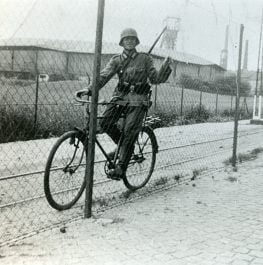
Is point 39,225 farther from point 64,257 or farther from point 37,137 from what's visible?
point 37,137

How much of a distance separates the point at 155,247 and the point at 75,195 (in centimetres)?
181

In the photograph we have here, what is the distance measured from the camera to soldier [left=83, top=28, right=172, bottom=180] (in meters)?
6.37

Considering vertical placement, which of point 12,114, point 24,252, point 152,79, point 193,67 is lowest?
point 24,252

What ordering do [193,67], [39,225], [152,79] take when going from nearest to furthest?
1. [39,225]
2. [152,79]
3. [193,67]

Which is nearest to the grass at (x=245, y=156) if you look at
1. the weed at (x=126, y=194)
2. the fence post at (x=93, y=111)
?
the weed at (x=126, y=194)

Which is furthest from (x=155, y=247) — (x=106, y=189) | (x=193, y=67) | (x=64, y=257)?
(x=193, y=67)

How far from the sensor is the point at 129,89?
255 inches

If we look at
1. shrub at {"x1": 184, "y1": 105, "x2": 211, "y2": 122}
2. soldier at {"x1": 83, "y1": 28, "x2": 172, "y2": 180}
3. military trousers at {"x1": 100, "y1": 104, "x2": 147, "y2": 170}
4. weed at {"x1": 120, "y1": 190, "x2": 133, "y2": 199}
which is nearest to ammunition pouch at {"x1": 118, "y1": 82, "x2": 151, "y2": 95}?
soldier at {"x1": 83, "y1": 28, "x2": 172, "y2": 180}

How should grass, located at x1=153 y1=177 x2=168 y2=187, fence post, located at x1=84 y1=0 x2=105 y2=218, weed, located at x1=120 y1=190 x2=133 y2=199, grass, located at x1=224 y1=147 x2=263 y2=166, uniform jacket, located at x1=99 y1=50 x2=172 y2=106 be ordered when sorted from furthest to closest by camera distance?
grass, located at x1=224 y1=147 x2=263 y2=166, grass, located at x1=153 y1=177 x2=168 y2=187, weed, located at x1=120 y1=190 x2=133 y2=199, uniform jacket, located at x1=99 y1=50 x2=172 y2=106, fence post, located at x1=84 y1=0 x2=105 y2=218

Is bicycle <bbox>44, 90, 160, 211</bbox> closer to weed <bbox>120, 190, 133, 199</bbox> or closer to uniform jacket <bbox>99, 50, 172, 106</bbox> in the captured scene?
weed <bbox>120, 190, 133, 199</bbox>

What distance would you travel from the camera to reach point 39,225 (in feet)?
17.0

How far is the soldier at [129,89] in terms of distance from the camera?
637 cm

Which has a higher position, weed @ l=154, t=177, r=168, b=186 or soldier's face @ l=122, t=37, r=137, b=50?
soldier's face @ l=122, t=37, r=137, b=50

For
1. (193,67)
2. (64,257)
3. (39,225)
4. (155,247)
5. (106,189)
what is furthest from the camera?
(193,67)
